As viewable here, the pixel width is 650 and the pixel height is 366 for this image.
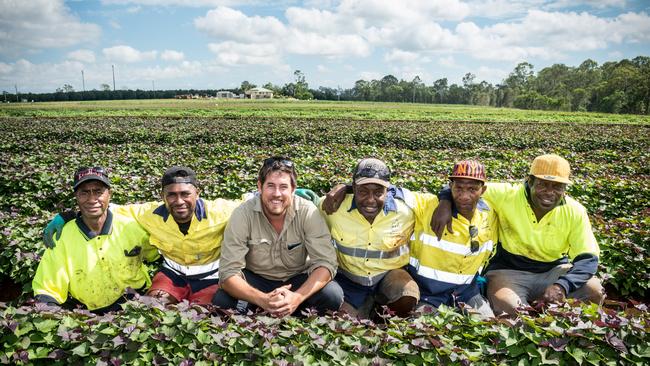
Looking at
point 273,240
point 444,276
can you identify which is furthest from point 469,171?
point 273,240

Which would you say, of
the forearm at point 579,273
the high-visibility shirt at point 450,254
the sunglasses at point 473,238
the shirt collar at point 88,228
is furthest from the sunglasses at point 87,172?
the forearm at point 579,273

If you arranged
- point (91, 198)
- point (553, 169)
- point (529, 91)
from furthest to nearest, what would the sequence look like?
point (529, 91)
point (553, 169)
point (91, 198)

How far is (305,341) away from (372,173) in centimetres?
143

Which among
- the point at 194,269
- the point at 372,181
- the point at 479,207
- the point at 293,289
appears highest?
the point at 372,181

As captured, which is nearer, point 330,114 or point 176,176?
point 176,176

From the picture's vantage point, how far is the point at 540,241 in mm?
3592

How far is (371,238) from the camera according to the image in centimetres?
337

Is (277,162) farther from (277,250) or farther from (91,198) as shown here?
(91,198)

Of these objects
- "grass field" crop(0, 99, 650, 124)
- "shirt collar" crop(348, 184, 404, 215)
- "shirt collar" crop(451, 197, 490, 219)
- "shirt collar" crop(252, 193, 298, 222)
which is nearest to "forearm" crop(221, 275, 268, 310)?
"shirt collar" crop(252, 193, 298, 222)

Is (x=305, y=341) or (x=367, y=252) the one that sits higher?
(x=367, y=252)

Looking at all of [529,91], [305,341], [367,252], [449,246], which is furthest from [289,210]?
[529,91]

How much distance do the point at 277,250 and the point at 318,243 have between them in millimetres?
357

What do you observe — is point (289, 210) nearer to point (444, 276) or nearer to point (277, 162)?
point (277, 162)

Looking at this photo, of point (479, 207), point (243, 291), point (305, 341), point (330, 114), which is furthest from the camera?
point (330, 114)
